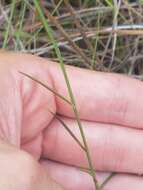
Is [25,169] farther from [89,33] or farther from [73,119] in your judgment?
[89,33]

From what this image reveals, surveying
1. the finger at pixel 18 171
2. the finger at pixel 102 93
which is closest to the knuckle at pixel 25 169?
the finger at pixel 18 171

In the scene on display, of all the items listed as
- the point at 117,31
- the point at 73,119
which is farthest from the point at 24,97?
the point at 117,31

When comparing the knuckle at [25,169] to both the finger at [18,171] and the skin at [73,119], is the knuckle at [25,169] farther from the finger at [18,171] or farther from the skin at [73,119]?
the skin at [73,119]

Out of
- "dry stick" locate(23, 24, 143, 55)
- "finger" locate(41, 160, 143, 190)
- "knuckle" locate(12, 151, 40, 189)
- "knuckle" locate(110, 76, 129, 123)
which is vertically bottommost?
"finger" locate(41, 160, 143, 190)

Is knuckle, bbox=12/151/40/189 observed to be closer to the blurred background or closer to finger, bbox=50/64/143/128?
finger, bbox=50/64/143/128

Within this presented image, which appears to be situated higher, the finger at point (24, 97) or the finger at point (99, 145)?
the finger at point (24, 97)

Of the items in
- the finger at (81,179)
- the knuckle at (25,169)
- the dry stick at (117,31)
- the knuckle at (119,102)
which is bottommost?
the finger at (81,179)

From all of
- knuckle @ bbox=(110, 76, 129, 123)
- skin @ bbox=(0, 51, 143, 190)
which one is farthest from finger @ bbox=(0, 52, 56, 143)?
knuckle @ bbox=(110, 76, 129, 123)

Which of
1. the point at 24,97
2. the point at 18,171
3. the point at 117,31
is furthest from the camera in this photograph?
the point at 117,31

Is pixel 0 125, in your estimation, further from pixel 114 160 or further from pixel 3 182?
pixel 114 160
